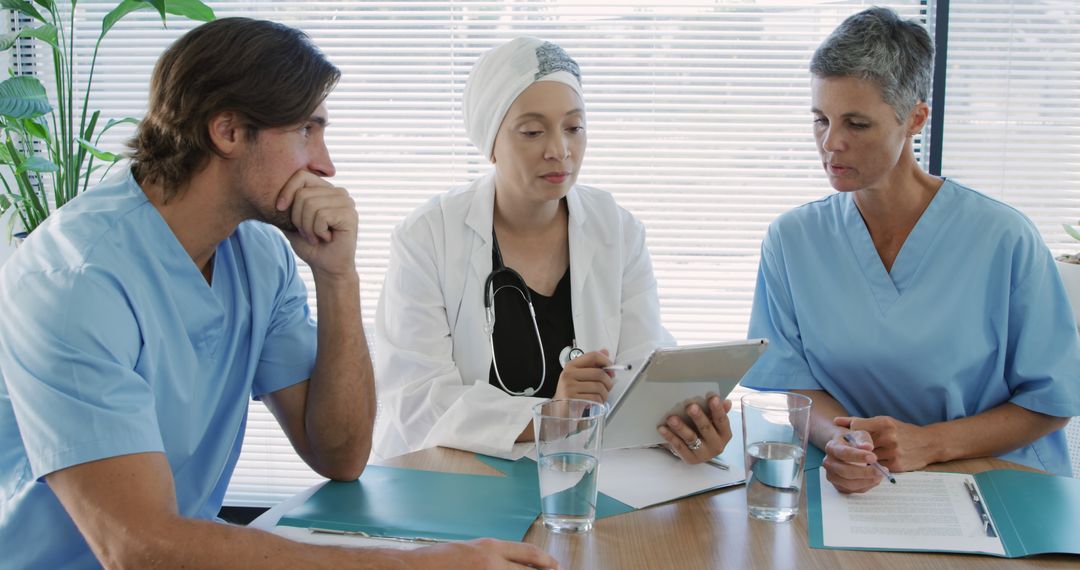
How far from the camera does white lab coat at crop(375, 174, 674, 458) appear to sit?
1.74 m

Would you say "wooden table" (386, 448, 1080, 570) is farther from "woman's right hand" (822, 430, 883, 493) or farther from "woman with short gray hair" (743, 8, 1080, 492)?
"woman with short gray hair" (743, 8, 1080, 492)

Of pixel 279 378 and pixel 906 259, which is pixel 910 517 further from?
pixel 279 378

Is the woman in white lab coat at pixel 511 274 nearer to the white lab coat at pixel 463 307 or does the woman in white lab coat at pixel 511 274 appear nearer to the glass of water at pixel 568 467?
the white lab coat at pixel 463 307

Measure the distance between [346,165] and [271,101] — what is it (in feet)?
5.93

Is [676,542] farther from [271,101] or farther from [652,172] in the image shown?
[652,172]

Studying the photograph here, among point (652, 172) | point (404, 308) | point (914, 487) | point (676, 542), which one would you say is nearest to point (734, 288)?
point (652, 172)

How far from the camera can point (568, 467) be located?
1.16m

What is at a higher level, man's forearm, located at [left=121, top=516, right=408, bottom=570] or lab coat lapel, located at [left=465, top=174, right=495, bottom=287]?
lab coat lapel, located at [left=465, top=174, right=495, bottom=287]

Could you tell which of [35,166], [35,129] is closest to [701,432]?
[35,166]

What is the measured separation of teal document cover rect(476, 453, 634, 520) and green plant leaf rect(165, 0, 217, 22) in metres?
1.64

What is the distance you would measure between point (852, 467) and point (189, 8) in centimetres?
210

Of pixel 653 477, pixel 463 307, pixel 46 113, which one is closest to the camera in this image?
pixel 653 477

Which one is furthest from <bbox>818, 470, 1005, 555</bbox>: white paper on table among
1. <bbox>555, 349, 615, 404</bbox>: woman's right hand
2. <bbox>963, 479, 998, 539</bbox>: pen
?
<bbox>555, 349, 615, 404</bbox>: woman's right hand

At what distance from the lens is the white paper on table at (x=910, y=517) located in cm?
114
